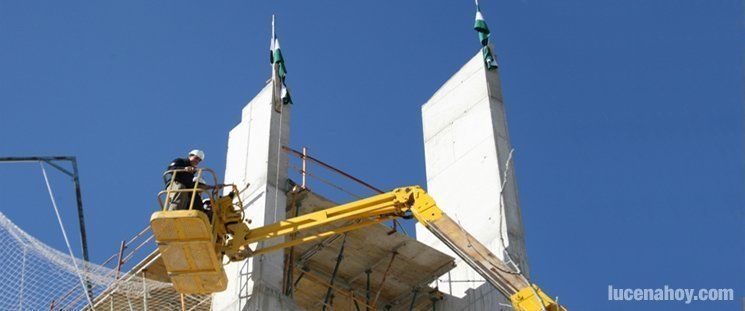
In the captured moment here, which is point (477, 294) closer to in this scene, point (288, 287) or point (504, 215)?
point (504, 215)

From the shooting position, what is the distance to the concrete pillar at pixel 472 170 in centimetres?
2272

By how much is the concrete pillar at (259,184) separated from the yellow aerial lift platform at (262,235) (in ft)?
1.74

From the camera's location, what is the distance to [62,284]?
20.7 meters

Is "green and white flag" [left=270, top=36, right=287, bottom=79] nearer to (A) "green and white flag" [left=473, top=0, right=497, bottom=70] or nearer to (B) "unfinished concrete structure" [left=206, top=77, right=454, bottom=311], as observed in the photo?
(B) "unfinished concrete structure" [left=206, top=77, right=454, bottom=311]

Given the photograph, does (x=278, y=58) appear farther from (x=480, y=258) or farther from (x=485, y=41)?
(x=480, y=258)

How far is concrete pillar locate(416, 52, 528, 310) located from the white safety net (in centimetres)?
482

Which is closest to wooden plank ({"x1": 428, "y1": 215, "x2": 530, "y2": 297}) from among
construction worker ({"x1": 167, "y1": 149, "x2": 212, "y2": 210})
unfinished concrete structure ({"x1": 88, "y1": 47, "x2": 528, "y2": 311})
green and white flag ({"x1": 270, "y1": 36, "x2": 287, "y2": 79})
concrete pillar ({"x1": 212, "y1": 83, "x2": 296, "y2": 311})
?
unfinished concrete structure ({"x1": 88, "y1": 47, "x2": 528, "y2": 311})

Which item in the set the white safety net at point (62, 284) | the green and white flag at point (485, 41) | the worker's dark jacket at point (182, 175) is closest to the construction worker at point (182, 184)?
the worker's dark jacket at point (182, 175)

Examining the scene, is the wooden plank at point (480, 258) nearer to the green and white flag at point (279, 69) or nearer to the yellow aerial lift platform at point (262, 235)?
the yellow aerial lift platform at point (262, 235)

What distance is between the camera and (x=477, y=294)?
22609 millimetres

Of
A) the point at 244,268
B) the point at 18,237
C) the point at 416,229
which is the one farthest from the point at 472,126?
the point at 18,237

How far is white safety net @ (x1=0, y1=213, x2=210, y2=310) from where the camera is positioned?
62.8 feet

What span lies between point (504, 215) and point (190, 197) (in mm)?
6413

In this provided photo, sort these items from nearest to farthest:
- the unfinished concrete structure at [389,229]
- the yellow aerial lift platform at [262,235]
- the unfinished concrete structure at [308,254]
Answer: the yellow aerial lift platform at [262,235]
the unfinished concrete structure at [308,254]
the unfinished concrete structure at [389,229]
